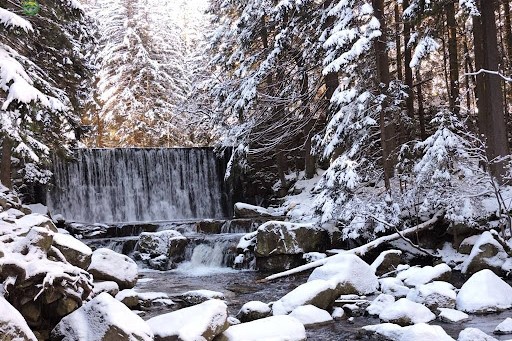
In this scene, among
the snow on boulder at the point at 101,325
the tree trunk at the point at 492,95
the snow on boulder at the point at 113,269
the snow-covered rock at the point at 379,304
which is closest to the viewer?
the snow on boulder at the point at 101,325

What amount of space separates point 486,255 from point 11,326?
834 centimetres

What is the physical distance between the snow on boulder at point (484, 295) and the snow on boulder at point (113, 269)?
5391 mm

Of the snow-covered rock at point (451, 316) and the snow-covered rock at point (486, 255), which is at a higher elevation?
the snow-covered rock at point (486, 255)

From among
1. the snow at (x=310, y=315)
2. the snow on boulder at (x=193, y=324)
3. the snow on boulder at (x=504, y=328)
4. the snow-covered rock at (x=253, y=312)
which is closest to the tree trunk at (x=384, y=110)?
the snow at (x=310, y=315)

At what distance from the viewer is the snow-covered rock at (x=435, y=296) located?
7625 mm

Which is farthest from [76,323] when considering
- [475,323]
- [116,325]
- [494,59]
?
[494,59]

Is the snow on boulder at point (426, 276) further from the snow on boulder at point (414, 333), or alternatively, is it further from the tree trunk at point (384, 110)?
the tree trunk at point (384, 110)

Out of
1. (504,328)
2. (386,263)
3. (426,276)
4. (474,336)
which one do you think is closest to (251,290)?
(386,263)

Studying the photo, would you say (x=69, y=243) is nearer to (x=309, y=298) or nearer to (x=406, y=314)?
(x=309, y=298)

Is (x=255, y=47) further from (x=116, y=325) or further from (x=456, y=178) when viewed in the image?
(x=116, y=325)

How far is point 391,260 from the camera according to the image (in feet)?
34.4

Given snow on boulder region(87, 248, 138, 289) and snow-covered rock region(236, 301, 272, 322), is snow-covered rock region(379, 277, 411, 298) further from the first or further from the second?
snow on boulder region(87, 248, 138, 289)

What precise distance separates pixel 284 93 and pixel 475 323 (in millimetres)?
10754

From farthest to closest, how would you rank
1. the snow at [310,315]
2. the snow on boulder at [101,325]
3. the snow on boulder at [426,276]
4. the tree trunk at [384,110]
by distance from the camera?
the tree trunk at [384,110] < the snow on boulder at [426,276] < the snow at [310,315] < the snow on boulder at [101,325]
